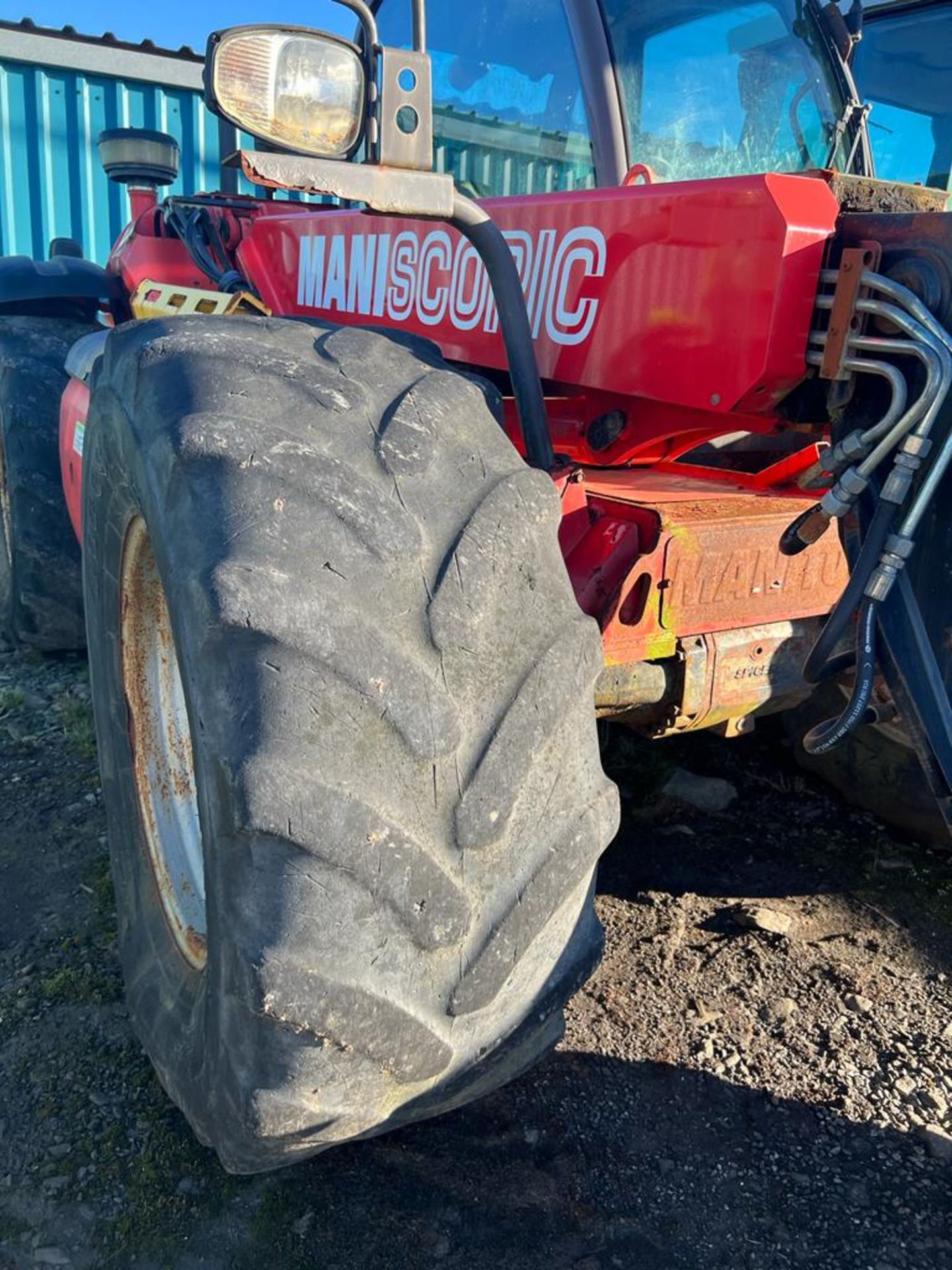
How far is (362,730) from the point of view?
4.36ft

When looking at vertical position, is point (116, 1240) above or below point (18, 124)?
below

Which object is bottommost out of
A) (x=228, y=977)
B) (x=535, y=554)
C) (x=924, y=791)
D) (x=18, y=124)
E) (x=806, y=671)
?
(x=924, y=791)

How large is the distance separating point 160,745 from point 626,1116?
3.67 ft

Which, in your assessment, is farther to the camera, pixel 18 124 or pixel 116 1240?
pixel 18 124

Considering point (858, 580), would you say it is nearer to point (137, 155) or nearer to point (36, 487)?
point (36, 487)

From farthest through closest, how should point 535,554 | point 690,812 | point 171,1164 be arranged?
point 690,812, point 171,1164, point 535,554

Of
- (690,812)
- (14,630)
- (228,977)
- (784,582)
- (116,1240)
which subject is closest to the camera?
(228,977)

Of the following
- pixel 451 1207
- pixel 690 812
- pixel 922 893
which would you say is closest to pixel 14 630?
pixel 690 812

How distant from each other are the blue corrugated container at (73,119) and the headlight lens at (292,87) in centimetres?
745

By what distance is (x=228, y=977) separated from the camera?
1385 mm

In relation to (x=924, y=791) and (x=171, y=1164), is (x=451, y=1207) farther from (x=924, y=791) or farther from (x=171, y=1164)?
(x=924, y=791)

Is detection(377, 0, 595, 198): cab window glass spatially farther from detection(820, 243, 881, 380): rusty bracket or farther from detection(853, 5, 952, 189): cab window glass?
detection(853, 5, 952, 189): cab window glass

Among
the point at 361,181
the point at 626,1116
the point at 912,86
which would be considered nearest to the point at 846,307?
the point at 361,181

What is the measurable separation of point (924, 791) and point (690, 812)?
2.15ft
